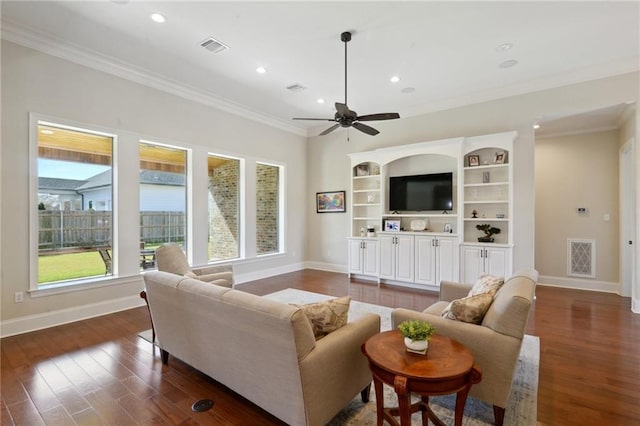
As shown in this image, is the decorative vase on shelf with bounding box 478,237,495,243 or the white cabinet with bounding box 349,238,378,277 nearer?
the decorative vase on shelf with bounding box 478,237,495,243

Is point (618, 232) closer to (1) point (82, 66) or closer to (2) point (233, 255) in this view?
(2) point (233, 255)

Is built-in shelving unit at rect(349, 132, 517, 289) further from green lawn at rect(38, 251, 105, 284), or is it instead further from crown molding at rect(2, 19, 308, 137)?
green lawn at rect(38, 251, 105, 284)

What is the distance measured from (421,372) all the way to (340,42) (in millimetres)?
3817

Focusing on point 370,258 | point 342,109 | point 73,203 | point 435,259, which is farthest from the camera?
point 370,258

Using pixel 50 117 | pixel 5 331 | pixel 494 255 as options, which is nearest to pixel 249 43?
pixel 50 117

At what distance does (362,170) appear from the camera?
6.82m

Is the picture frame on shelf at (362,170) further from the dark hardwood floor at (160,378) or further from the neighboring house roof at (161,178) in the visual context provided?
the dark hardwood floor at (160,378)

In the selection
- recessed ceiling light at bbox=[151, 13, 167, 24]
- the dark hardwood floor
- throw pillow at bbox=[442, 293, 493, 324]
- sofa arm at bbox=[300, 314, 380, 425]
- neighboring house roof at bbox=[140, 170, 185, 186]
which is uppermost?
recessed ceiling light at bbox=[151, 13, 167, 24]

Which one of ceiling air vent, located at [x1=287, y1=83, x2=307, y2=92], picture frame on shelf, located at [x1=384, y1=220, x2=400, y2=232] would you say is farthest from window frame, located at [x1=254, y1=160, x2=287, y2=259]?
picture frame on shelf, located at [x1=384, y1=220, x2=400, y2=232]

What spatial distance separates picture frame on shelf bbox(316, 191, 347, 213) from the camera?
24.0 ft

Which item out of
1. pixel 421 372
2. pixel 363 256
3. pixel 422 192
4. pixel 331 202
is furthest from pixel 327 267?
pixel 421 372

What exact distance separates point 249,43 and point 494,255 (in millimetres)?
5016

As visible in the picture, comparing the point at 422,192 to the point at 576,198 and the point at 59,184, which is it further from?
the point at 59,184

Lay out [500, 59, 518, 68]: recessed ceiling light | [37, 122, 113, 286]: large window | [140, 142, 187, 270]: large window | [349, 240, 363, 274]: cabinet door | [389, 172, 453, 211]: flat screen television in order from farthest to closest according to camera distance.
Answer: [349, 240, 363, 274]: cabinet door → [389, 172, 453, 211]: flat screen television → [140, 142, 187, 270]: large window → [500, 59, 518, 68]: recessed ceiling light → [37, 122, 113, 286]: large window
